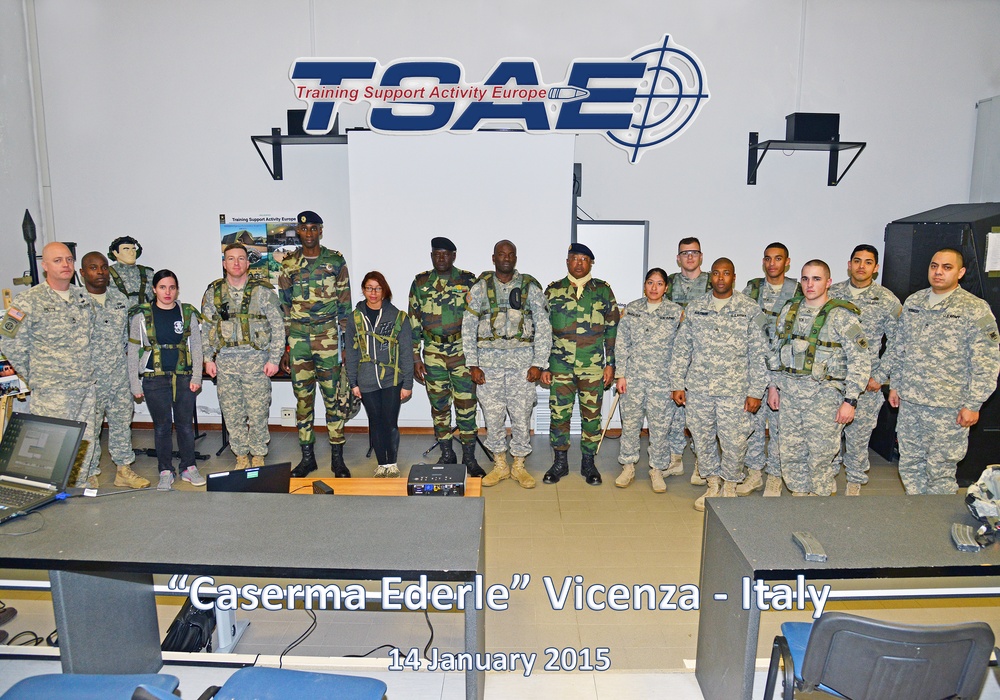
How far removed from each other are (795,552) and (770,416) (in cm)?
283

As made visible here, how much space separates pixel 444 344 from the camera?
516 centimetres

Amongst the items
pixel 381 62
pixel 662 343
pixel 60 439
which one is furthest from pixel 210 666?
pixel 381 62

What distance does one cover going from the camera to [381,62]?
614cm

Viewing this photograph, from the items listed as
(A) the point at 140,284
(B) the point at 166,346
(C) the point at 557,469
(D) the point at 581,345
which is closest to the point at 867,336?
(D) the point at 581,345

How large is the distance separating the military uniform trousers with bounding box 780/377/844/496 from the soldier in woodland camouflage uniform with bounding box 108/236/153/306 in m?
5.04

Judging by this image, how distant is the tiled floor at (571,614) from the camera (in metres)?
2.66

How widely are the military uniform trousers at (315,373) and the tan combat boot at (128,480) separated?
1.20 metres

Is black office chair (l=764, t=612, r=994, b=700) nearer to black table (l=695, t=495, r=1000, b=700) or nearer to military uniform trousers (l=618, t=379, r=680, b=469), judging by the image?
black table (l=695, t=495, r=1000, b=700)

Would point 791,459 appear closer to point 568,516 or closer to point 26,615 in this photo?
point 568,516

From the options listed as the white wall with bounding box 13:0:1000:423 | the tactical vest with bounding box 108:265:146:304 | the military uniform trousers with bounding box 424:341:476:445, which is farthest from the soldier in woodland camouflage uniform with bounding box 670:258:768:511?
the tactical vest with bounding box 108:265:146:304

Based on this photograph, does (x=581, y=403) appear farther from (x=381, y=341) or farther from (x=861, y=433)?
(x=861, y=433)

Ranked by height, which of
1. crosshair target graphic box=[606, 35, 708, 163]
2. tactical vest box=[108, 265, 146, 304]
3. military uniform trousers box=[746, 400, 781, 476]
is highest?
crosshair target graphic box=[606, 35, 708, 163]

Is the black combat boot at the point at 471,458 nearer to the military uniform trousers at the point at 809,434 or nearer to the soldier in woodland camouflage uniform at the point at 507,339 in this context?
the soldier in woodland camouflage uniform at the point at 507,339

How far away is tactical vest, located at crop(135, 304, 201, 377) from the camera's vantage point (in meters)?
4.86
